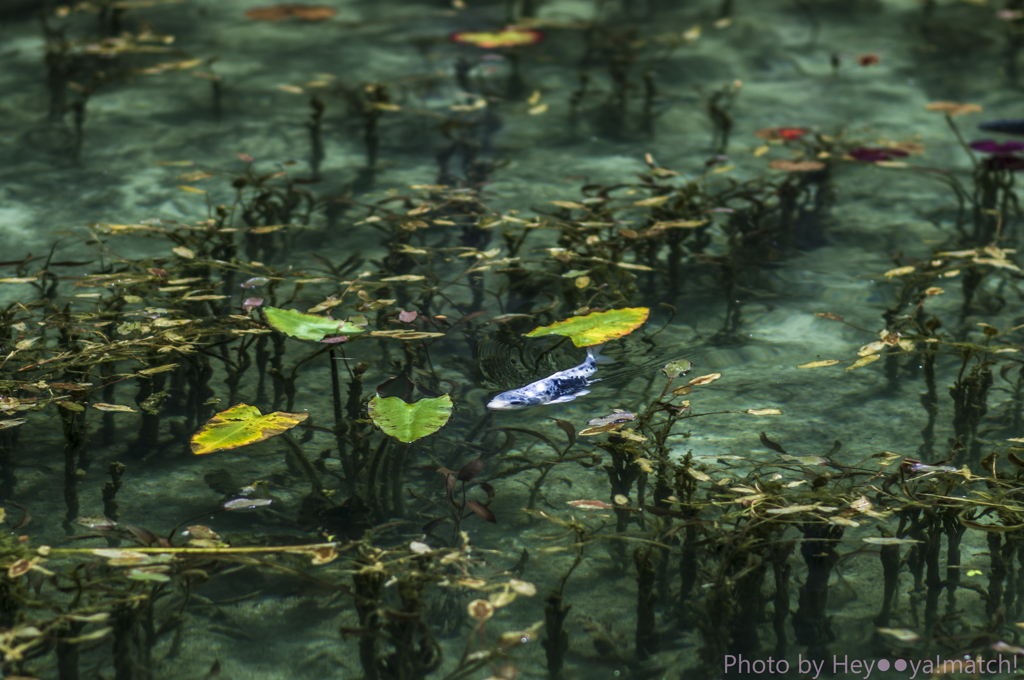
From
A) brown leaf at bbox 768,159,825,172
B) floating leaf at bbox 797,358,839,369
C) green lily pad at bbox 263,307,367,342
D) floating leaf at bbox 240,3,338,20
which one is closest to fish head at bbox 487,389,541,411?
green lily pad at bbox 263,307,367,342

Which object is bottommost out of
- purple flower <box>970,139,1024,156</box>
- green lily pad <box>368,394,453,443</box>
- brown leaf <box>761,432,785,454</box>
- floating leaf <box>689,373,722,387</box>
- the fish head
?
brown leaf <box>761,432,785,454</box>

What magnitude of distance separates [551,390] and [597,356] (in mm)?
261

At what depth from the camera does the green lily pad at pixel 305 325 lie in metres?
2.42

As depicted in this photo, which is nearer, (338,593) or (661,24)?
(338,593)

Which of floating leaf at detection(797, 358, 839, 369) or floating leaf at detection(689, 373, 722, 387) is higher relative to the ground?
floating leaf at detection(689, 373, 722, 387)

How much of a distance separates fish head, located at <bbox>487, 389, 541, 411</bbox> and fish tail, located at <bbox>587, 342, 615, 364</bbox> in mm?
294

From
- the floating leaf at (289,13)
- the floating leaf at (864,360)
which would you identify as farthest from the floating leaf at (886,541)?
the floating leaf at (289,13)

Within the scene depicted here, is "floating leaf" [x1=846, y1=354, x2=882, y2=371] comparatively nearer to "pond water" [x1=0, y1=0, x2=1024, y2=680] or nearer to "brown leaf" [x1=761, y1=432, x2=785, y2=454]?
"pond water" [x1=0, y1=0, x2=1024, y2=680]

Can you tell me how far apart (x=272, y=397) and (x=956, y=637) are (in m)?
1.80

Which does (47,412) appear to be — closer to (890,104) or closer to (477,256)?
(477,256)

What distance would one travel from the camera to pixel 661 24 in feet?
18.3

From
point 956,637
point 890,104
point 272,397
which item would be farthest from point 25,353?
point 890,104

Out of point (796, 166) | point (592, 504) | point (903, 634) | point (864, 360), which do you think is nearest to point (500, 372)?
point (592, 504)

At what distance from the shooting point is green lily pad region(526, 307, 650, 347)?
255cm
